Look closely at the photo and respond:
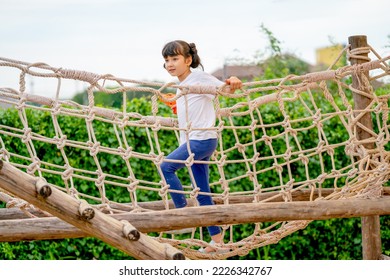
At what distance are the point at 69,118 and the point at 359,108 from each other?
5.45 feet

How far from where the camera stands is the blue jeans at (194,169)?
2.83 metres

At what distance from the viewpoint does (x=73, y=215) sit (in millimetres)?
2180

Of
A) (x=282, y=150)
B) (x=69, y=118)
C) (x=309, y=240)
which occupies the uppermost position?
(x=69, y=118)

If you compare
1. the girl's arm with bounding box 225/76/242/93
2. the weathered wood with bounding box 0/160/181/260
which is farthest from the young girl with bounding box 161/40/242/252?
the weathered wood with bounding box 0/160/181/260

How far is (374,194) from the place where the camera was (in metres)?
2.87

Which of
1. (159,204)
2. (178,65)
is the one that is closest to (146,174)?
(159,204)

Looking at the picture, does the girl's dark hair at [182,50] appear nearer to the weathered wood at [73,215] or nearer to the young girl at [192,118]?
the young girl at [192,118]

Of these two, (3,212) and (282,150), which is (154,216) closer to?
(3,212)

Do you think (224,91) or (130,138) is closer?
(224,91)

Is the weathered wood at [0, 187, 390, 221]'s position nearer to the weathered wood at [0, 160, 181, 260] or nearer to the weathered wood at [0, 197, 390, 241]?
the weathered wood at [0, 197, 390, 241]

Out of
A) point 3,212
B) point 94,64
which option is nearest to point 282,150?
point 3,212

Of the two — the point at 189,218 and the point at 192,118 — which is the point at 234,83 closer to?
the point at 192,118

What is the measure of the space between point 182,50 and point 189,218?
2.57 feet
